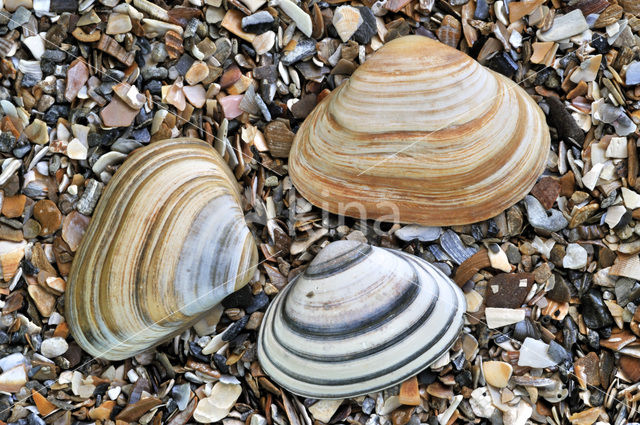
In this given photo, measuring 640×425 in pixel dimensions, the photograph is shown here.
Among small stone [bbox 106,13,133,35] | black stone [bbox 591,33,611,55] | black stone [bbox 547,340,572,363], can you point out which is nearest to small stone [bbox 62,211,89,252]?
small stone [bbox 106,13,133,35]

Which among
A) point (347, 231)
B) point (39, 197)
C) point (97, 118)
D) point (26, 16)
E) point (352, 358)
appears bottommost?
point (352, 358)

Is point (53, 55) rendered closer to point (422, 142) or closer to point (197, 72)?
point (197, 72)

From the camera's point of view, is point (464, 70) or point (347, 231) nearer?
point (464, 70)

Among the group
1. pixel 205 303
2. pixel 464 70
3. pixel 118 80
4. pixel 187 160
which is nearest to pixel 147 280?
pixel 205 303

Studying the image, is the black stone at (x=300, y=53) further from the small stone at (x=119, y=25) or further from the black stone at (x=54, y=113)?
the black stone at (x=54, y=113)

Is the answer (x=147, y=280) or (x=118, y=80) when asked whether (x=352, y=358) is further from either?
(x=118, y=80)

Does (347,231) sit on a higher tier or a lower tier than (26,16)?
lower
